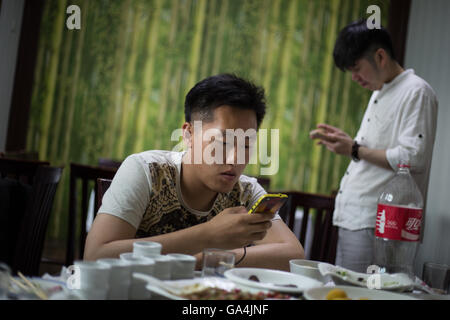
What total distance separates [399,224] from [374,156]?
0.73 meters

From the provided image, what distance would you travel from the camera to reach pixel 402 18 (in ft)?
13.4

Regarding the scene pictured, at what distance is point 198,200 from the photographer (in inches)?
57.0

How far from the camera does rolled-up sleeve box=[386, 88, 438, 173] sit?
193 centimetres

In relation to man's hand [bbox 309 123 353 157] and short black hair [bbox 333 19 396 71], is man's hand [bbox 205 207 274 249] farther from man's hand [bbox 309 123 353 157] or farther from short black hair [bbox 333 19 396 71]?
short black hair [bbox 333 19 396 71]

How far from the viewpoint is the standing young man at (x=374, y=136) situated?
6.47 feet

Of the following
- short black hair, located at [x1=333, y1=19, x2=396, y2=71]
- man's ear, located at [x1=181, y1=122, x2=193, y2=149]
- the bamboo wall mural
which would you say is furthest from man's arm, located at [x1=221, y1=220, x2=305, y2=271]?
the bamboo wall mural

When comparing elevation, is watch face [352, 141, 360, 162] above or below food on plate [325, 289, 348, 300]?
above

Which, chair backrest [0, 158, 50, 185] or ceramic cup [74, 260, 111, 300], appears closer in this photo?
ceramic cup [74, 260, 111, 300]

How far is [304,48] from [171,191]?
337 centimetres

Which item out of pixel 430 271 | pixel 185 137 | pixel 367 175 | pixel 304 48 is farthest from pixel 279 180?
pixel 430 271

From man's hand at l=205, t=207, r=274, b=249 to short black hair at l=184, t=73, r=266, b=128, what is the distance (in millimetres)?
345

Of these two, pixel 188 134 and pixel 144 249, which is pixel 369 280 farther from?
pixel 188 134

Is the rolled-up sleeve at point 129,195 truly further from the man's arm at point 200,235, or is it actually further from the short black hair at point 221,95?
the short black hair at point 221,95

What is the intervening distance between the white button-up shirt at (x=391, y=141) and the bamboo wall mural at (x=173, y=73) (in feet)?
7.20
